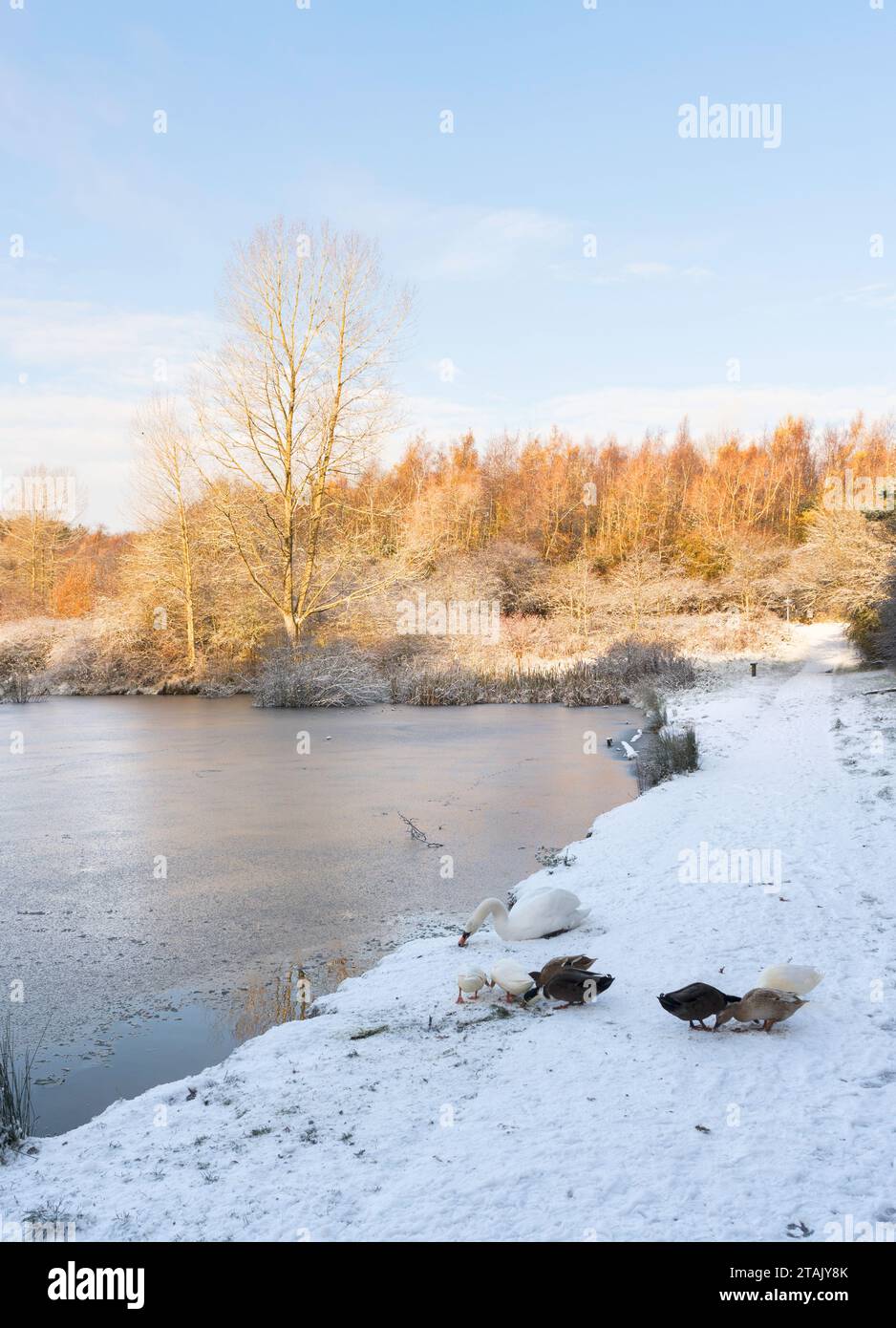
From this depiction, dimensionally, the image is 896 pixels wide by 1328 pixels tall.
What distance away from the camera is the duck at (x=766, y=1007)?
3633 millimetres

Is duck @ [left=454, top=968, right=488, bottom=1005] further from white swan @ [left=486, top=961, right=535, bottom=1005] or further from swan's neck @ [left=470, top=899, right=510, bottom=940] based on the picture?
swan's neck @ [left=470, top=899, right=510, bottom=940]

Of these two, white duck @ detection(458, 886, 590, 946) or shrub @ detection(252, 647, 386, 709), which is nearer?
white duck @ detection(458, 886, 590, 946)

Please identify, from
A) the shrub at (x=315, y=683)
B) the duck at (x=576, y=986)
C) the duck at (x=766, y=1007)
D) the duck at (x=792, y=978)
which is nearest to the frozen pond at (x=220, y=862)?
the duck at (x=576, y=986)

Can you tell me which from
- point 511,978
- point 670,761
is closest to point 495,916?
point 511,978

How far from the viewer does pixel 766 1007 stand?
11.9 ft

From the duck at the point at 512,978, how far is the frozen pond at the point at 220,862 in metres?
1.20

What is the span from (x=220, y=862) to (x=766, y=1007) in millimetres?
5217

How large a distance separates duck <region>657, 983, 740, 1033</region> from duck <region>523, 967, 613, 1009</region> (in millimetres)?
368

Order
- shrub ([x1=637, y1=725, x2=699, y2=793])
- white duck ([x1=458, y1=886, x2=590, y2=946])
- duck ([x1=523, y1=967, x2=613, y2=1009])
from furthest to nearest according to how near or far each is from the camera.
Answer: shrub ([x1=637, y1=725, x2=699, y2=793]), white duck ([x1=458, y1=886, x2=590, y2=946]), duck ([x1=523, y1=967, x2=613, y2=1009])

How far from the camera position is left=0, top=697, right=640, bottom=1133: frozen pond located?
446 cm

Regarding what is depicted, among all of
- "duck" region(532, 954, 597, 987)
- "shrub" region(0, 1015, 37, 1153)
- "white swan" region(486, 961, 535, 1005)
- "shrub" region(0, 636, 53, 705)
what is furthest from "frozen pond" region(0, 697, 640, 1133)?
"shrub" region(0, 636, 53, 705)

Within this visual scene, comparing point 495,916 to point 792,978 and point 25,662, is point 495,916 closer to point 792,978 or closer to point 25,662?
point 792,978

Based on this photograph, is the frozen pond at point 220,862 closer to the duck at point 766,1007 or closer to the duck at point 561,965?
the duck at point 561,965
